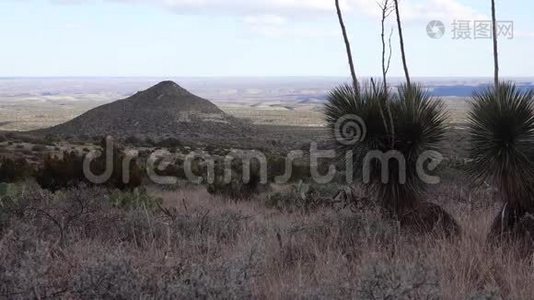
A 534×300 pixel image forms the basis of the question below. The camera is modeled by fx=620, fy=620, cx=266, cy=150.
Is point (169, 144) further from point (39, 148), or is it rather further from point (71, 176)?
point (71, 176)

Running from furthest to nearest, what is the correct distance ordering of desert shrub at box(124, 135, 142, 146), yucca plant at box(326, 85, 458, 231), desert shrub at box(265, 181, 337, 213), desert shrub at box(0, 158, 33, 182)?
1. desert shrub at box(124, 135, 142, 146)
2. desert shrub at box(0, 158, 33, 182)
3. desert shrub at box(265, 181, 337, 213)
4. yucca plant at box(326, 85, 458, 231)

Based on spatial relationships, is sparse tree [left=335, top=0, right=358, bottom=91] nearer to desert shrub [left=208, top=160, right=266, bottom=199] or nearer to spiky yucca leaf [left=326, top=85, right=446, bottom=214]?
spiky yucca leaf [left=326, top=85, right=446, bottom=214]

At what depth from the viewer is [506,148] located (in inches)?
256

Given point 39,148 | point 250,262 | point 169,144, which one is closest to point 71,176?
point 250,262

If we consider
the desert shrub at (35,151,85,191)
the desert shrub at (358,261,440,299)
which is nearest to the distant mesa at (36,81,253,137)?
the desert shrub at (35,151,85,191)

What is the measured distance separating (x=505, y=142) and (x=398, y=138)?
128cm

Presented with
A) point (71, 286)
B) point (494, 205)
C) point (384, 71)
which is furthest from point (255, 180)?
point (71, 286)

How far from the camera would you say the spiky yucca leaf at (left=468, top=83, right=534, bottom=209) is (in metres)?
6.41

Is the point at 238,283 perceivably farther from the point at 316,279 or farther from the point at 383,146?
the point at 383,146

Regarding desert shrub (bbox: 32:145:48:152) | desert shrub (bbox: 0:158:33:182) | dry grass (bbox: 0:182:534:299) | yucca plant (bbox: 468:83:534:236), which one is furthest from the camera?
desert shrub (bbox: 32:145:48:152)

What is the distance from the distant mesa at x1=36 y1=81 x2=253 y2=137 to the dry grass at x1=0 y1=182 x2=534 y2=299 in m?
50.7

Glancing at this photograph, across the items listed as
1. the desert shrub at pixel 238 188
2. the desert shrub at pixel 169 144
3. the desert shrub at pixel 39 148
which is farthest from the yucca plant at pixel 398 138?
the desert shrub at pixel 169 144

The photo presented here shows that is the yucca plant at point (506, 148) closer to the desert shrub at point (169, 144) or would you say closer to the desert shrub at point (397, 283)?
the desert shrub at point (397, 283)

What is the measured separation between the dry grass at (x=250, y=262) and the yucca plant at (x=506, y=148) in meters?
0.47
